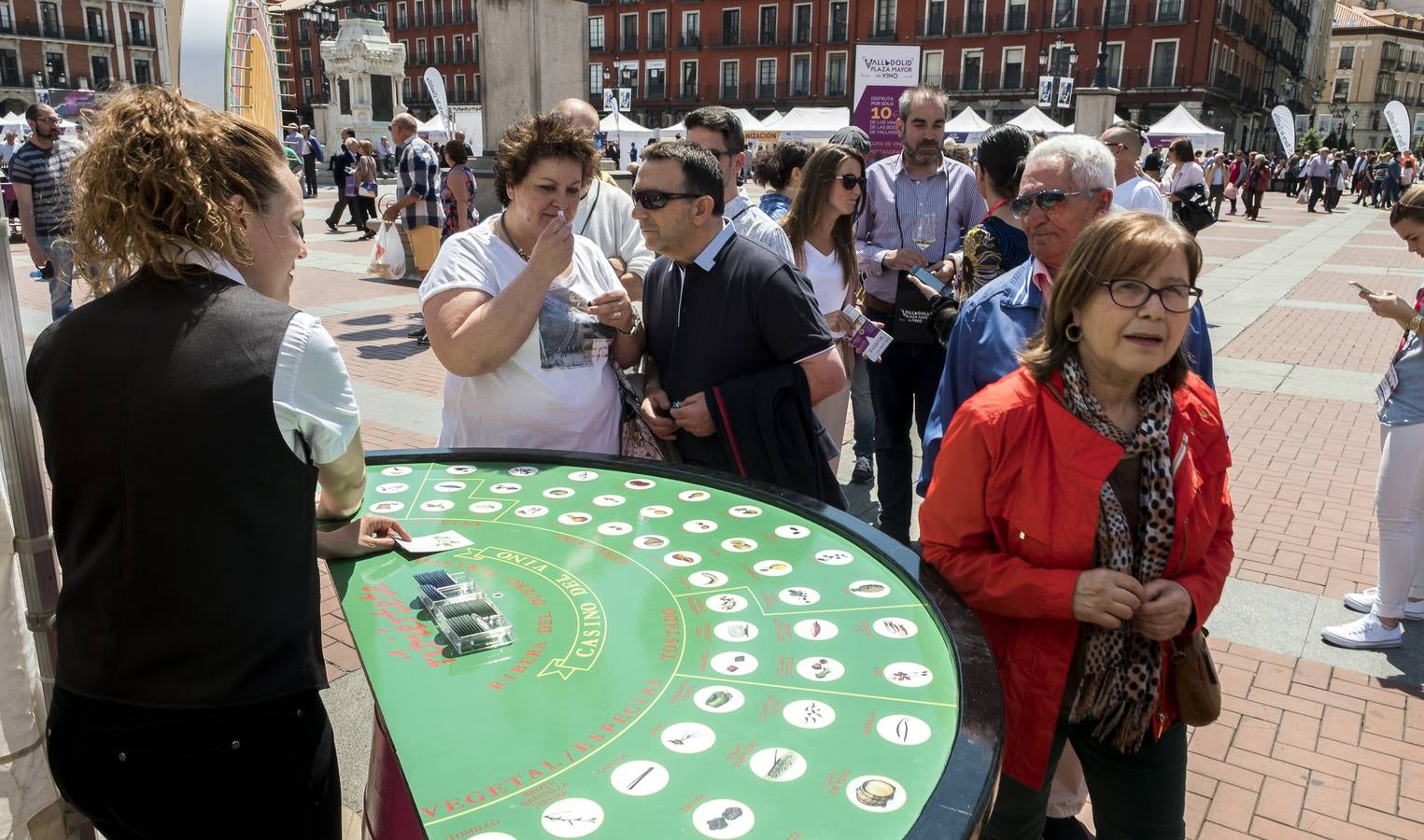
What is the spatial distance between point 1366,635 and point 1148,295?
278 centimetres

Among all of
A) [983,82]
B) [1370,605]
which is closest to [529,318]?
[1370,605]

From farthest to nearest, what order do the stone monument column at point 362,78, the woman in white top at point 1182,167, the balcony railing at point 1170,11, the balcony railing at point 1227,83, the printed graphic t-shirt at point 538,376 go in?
the balcony railing at point 1227,83 < the balcony railing at point 1170,11 < the stone monument column at point 362,78 < the woman in white top at point 1182,167 < the printed graphic t-shirt at point 538,376

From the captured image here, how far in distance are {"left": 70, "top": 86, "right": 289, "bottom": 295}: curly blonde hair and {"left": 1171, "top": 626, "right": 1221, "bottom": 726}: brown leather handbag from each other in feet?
6.50

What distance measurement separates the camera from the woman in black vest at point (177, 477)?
1.42m

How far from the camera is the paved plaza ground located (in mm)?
2873

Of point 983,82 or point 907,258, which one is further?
point 983,82

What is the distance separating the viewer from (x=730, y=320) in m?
2.84

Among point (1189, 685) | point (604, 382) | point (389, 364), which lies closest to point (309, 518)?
point (604, 382)

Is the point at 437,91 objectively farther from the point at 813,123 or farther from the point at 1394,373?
the point at 1394,373

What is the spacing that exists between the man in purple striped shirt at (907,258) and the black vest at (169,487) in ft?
10.7

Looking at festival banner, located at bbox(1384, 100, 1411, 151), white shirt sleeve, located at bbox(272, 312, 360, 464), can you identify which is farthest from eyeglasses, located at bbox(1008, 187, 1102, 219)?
festival banner, located at bbox(1384, 100, 1411, 151)

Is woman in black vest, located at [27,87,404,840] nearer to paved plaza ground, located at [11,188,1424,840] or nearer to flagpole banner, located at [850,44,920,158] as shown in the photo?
paved plaza ground, located at [11,188,1424,840]

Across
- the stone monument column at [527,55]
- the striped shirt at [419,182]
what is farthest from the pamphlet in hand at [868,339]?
the striped shirt at [419,182]

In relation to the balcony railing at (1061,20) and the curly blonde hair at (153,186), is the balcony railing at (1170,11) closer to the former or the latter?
the balcony railing at (1061,20)
